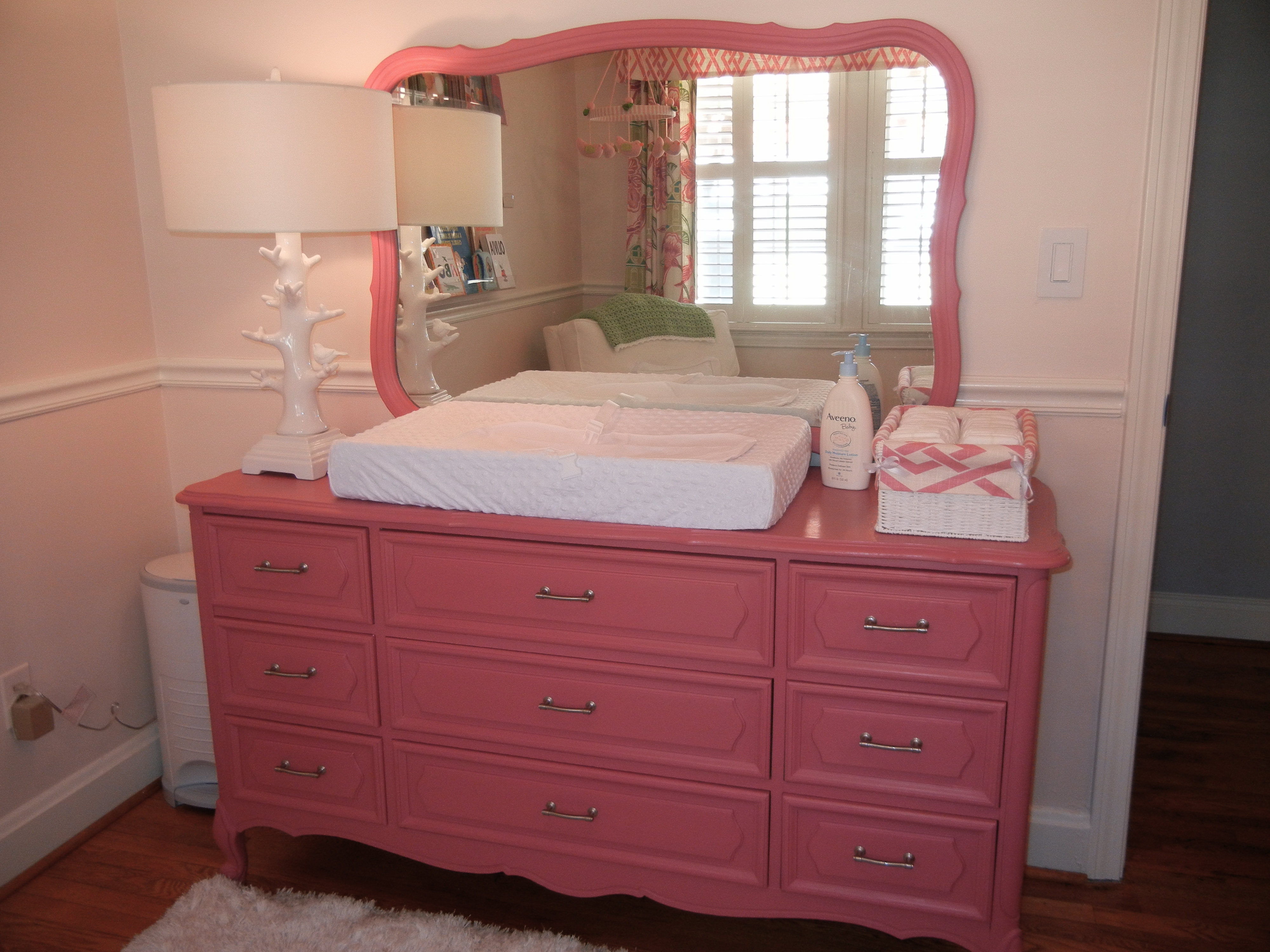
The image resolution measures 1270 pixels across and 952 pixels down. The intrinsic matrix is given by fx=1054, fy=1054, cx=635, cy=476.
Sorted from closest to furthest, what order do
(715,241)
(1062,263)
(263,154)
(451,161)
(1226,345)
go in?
(263,154), (1062,263), (715,241), (451,161), (1226,345)

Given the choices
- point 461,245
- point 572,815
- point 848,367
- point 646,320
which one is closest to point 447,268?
point 461,245

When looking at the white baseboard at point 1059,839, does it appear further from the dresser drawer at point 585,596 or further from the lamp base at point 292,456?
the lamp base at point 292,456

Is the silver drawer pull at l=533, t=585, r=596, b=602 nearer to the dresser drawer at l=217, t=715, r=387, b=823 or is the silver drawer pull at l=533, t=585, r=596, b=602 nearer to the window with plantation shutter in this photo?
the dresser drawer at l=217, t=715, r=387, b=823

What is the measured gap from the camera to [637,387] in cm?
215

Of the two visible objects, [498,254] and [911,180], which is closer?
[911,180]

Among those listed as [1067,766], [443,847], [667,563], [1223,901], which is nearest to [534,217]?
[667,563]

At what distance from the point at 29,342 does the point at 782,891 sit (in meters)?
1.81

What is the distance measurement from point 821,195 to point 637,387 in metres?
0.52

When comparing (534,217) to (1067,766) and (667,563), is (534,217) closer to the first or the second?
(667,563)

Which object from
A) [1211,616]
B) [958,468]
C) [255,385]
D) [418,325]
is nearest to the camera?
[958,468]

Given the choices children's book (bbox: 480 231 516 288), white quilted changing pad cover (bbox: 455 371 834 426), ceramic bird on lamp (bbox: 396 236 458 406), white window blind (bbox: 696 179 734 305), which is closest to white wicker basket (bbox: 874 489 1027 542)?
white quilted changing pad cover (bbox: 455 371 834 426)

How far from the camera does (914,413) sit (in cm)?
184

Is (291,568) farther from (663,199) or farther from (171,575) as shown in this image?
(663,199)

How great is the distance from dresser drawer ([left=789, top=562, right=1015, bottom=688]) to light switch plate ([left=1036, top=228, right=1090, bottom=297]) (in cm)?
65
